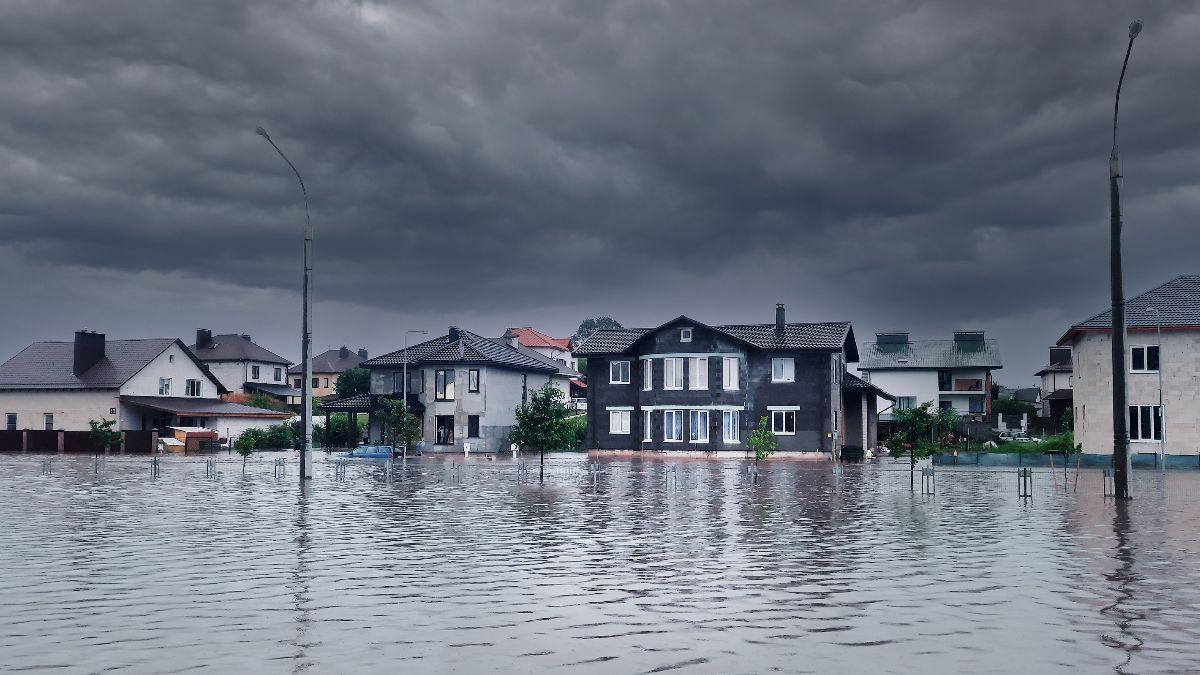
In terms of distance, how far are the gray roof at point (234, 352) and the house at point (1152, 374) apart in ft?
336

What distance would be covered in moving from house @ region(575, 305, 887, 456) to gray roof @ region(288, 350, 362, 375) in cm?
7825

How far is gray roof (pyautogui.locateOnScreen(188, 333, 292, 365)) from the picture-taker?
129 m

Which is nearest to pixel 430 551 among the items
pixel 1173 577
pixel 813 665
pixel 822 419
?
pixel 813 665

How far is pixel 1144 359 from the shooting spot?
53.8 m

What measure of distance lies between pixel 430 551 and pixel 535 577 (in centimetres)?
352

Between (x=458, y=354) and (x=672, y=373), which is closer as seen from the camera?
(x=672, y=373)

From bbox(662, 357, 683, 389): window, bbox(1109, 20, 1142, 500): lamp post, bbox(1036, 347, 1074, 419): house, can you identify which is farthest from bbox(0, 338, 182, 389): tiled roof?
bbox(1036, 347, 1074, 419): house

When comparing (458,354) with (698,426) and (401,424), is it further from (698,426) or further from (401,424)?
(698,426)

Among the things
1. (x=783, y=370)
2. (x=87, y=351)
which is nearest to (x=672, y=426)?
(x=783, y=370)

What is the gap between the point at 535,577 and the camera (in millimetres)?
13734

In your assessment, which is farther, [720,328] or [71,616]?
[720,328]

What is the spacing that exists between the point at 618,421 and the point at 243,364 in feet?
241

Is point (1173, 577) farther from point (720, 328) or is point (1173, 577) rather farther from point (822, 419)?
point (720, 328)

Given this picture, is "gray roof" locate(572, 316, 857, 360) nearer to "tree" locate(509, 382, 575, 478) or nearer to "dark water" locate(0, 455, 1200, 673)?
"tree" locate(509, 382, 575, 478)
